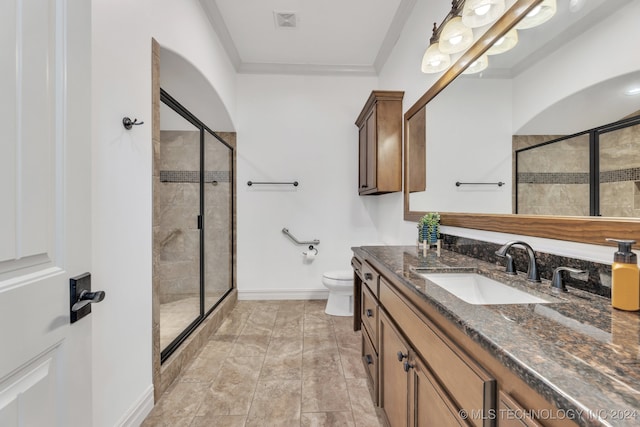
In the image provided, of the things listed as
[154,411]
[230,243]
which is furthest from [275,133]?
[154,411]

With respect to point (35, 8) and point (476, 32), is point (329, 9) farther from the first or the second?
point (35, 8)

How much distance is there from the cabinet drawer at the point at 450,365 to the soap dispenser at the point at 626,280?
452 millimetres

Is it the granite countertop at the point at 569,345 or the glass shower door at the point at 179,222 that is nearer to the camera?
the granite countertop at the point at 569,345

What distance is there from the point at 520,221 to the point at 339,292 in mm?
2065

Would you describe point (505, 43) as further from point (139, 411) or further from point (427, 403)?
point (139, 411)

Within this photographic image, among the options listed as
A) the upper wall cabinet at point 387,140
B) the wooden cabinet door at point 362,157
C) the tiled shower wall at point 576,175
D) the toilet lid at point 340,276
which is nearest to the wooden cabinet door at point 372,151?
the upper wall cabinet at point 387,140

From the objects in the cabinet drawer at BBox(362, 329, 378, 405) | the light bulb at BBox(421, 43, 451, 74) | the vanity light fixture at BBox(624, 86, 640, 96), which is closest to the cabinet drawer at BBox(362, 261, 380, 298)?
the cabinet drawer at BBox(362, 329, 378, 405)

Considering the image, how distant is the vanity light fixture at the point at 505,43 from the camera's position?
1.28 m

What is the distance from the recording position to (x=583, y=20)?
37.8 inches

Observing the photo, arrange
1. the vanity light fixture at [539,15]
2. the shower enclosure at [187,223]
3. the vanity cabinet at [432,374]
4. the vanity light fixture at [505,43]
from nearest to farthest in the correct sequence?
the vanity cabinet at [432,374]
the vanity light fixture at [539,15]
the vanity light fixture at [505,43]
the shower enclosure at [187,223]

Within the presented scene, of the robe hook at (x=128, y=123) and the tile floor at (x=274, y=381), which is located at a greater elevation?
the robe hook at (x=128, y=123)

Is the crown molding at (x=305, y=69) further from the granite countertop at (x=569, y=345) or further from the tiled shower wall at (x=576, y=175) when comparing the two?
the granite countertop at (x=569, y=345)

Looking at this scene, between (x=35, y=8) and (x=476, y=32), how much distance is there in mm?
1815

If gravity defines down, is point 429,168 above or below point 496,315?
above
